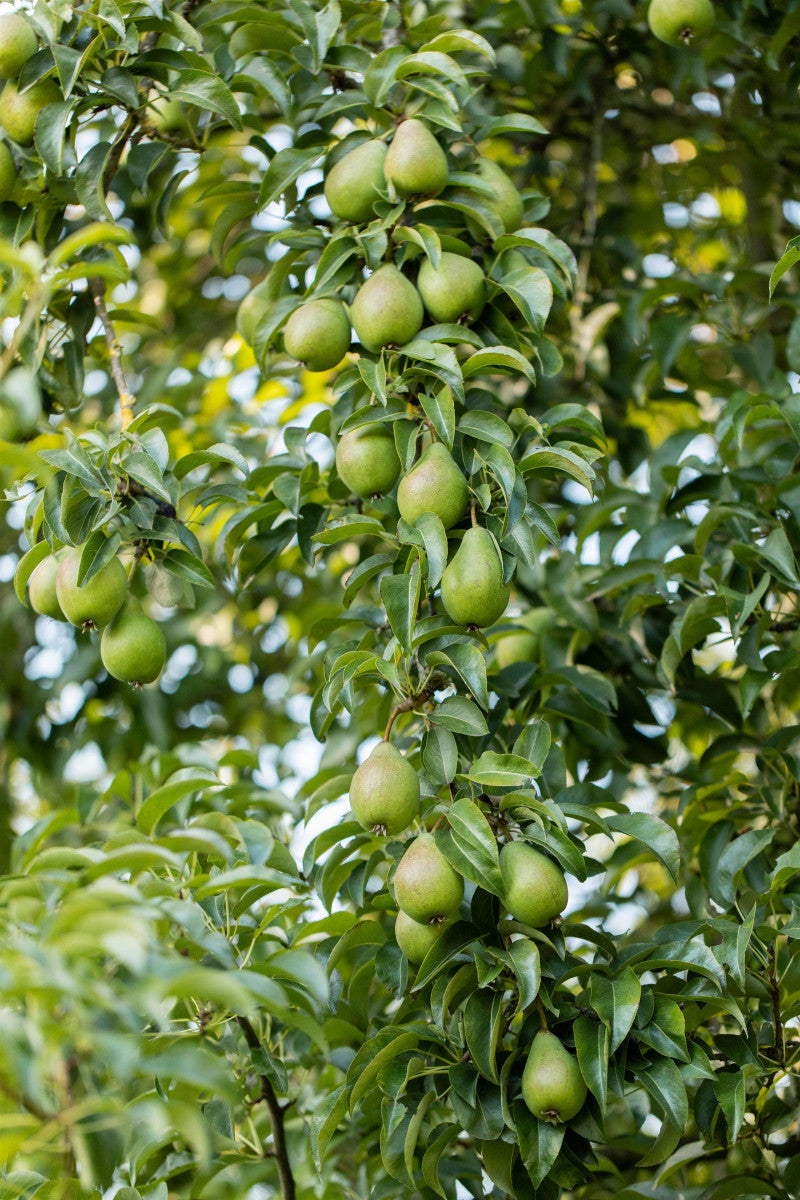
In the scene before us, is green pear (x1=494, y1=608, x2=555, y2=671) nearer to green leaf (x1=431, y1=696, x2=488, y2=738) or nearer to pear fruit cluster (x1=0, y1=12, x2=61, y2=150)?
green leaf (x1=431, y1=696, x2=488, y2=738)

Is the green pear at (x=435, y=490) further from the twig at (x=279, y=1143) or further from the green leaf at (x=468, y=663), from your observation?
the twig at (x=279, y=1143)

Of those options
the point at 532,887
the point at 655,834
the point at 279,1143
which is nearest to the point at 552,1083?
the point at 532,887

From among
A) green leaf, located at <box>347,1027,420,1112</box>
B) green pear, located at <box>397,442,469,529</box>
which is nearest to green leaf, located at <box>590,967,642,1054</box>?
green leaf, located at <box>347,1027,420,1112</box>

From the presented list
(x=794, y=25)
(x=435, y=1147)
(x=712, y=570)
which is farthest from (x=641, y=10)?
(x=435, y=1147)

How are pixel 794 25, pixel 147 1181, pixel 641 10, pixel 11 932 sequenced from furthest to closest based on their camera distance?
pixel 641 10 < pixel 794 25 < pixel 147 1181 < pixel 11 932

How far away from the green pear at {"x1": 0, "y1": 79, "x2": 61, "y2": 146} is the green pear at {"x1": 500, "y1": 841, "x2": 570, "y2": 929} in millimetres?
1301

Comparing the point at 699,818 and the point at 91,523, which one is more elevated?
the point at 91,523

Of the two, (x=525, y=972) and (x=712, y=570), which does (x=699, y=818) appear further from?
(x=525, y=972)

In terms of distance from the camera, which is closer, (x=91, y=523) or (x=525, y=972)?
(x=525, y=972)

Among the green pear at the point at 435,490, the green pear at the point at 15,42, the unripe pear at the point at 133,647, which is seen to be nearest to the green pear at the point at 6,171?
the green pear at the point at 15,42

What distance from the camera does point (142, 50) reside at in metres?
1.91

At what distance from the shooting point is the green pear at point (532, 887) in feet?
4.65

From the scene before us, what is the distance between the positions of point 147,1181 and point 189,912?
3.08 feet

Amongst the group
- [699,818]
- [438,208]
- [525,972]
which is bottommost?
[699,818]
